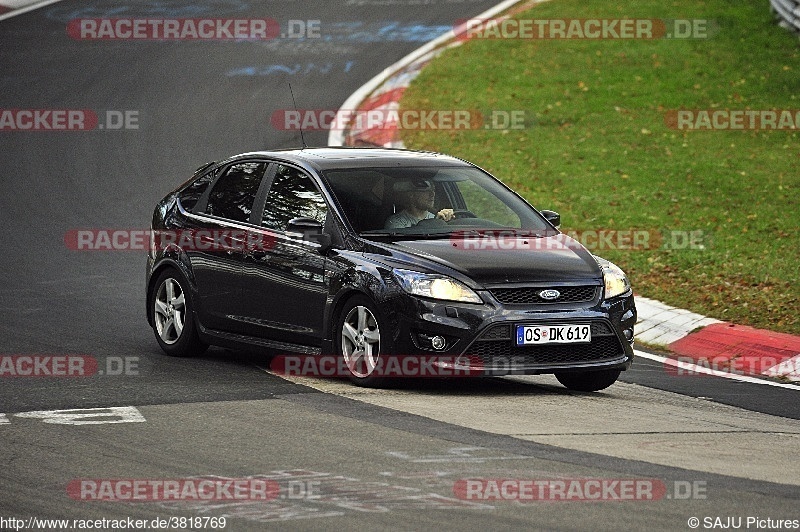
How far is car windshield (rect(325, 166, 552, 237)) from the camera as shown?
11.0 meters

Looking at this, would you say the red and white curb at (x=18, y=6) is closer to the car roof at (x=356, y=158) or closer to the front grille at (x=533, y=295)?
the car roof at (x=356, y=158)

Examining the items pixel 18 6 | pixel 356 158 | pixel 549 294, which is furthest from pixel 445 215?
pixel 18 6

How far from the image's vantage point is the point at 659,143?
22.5m

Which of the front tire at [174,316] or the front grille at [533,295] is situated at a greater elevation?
the front grille at [533,295]

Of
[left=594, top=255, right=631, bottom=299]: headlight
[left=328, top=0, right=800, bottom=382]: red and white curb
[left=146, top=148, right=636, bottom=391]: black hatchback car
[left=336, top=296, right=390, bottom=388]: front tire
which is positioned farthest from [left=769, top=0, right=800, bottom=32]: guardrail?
[left=336, top=296, right=390, bottom=388]: front tire

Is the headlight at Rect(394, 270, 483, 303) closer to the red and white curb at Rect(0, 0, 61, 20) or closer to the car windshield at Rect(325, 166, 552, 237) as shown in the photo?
the car windshield at Rect(325, 166, 552, 237)

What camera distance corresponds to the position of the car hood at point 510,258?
10242 millimetres

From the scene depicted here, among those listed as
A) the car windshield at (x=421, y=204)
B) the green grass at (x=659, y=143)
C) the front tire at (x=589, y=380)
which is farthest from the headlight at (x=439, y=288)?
the green grass at (x=659, y=143)

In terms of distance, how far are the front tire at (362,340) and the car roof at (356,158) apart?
1.32 metres

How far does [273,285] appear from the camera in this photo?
1125 cm

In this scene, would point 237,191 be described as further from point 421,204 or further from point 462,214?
point 462,214

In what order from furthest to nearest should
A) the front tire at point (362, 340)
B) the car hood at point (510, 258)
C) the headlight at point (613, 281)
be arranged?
the headlight at point (613, 281) < the front tire at point (362, 340) < the car hood at point (510, 258)

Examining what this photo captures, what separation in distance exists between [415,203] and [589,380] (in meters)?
1.77

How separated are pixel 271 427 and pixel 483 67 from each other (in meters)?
17.8
